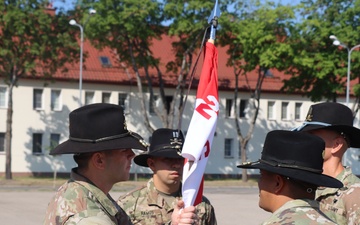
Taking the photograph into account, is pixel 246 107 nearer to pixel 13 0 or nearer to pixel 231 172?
pixel 231 172

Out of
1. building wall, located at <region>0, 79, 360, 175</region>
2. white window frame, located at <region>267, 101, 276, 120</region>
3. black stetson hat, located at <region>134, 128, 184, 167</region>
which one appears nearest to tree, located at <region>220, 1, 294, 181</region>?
building wall, located at <region>0, 79, 360, 175</region>

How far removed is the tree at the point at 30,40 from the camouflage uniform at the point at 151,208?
34068 millimetres

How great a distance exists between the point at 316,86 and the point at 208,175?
519 inches

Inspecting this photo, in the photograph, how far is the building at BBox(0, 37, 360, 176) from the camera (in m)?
49.5

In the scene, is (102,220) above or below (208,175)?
above

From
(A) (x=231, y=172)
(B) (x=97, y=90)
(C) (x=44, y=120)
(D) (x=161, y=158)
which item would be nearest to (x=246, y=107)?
(A) (x=231, y=172)

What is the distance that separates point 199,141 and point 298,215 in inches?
41.8

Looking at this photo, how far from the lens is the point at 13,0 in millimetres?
41031

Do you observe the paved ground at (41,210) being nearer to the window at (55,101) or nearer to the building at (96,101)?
the building at (96,101)

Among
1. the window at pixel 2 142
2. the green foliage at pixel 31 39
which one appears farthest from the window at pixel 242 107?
the window at pixel 2 142

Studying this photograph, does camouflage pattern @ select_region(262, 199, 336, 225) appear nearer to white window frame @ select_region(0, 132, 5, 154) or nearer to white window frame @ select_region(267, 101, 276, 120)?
white window frame @ select_region(0, 132, 5, 154)

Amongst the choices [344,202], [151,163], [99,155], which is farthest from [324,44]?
[99,155]

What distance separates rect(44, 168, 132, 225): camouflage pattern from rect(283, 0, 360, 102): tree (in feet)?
127

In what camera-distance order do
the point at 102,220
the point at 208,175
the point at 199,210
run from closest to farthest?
the point at 102,220
the point at 199,210
the point at 208,175
